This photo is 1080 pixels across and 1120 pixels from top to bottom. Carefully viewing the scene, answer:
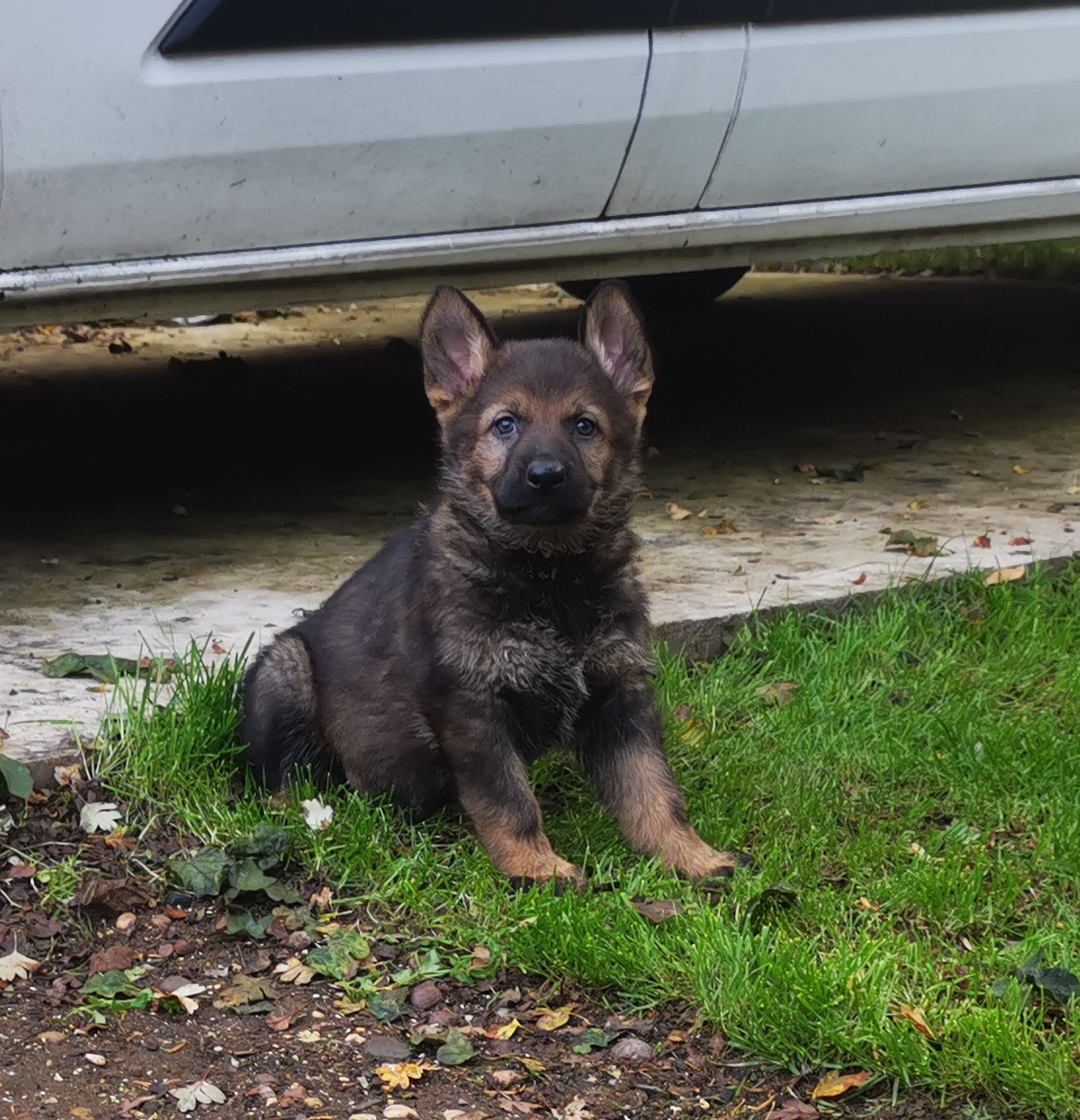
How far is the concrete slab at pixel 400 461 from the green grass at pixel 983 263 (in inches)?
36.9

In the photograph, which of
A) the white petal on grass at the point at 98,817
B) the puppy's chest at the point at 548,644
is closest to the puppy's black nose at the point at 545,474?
the puppy's chest at the point at 548,644

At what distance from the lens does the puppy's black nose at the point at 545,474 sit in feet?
12.6

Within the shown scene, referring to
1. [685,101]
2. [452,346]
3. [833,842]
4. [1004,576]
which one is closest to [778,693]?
[833,842]

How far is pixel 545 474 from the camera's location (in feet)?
12.6

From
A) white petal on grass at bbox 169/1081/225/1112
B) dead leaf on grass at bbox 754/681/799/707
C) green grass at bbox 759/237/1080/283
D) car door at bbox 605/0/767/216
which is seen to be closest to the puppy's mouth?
dead leaf on grass at bbox 754/681/799/707

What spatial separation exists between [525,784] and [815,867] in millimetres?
677

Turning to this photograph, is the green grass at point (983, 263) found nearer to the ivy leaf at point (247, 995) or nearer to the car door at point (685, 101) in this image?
the car door at point (685, 101)

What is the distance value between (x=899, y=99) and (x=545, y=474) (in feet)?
8.61

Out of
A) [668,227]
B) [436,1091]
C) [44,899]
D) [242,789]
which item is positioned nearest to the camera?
[436,1091]

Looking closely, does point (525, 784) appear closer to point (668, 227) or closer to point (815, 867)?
point (815, 867)

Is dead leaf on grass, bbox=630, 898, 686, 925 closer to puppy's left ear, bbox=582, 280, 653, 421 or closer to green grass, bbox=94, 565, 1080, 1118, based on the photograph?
green grass, bbox=94, 565, 1080, 1118

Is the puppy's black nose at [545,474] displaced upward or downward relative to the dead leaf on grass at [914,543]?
upward

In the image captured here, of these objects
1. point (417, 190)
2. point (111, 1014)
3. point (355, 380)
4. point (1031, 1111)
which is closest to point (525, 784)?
point (111, 1014)

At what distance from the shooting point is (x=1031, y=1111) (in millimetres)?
2988
